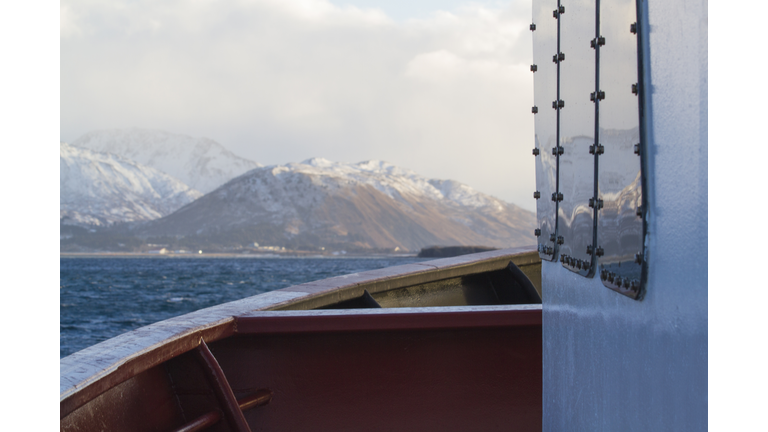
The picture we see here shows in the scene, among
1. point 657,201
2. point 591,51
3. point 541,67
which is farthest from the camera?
point 541,67

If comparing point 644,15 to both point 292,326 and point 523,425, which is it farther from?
point 523,425

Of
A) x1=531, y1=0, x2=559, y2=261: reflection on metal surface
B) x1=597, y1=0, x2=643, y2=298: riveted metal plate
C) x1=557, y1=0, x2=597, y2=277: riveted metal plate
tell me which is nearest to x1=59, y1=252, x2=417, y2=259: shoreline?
x1=531, y1=0, x2=559, y2=261: reflection on metal surface

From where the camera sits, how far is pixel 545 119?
5.80 ft

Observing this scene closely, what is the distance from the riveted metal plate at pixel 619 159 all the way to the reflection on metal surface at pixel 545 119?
0.40 m

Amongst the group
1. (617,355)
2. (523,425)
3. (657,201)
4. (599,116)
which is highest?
(599,116)

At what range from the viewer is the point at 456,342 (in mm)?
2611

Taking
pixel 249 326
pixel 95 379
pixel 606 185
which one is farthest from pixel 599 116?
pixel 249 326

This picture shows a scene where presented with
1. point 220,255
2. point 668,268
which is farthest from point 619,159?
point 220,255

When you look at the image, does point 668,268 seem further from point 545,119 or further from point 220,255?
point 220,255

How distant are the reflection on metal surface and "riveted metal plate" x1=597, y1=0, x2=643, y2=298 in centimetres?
40

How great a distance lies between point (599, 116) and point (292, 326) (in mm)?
1603

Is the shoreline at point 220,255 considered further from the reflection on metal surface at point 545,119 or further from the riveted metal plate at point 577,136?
the riveted metal plate at point 577,136

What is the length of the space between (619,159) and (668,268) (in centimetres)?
28

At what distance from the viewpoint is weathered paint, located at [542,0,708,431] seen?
85 cm
